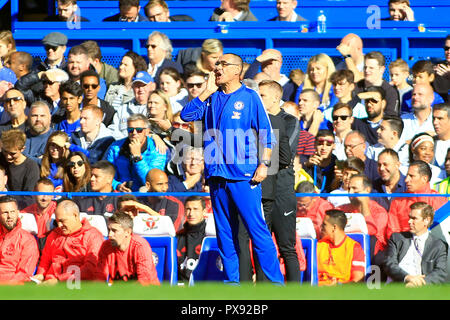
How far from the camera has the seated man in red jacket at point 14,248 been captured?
25.3 feet

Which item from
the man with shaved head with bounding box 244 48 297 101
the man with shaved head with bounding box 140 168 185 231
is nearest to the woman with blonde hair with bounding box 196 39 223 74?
the man with shaved head with bounding box 244 48 297 101

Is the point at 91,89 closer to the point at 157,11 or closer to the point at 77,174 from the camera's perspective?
the point at 77,174

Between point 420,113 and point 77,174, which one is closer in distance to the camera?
point 77,174

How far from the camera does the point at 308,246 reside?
782 centimetres

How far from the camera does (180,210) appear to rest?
7922mm

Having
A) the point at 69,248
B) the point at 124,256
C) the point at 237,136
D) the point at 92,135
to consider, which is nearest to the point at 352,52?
the point at 92,135

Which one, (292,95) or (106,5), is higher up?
(106,5)

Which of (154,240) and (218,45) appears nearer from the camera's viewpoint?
(154,240)

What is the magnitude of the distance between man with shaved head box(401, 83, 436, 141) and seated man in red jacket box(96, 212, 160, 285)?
3672 mm

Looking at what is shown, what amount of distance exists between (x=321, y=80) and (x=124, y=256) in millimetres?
3994

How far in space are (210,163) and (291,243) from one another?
1.05m

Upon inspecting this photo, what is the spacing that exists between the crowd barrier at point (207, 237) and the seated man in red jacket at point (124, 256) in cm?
8

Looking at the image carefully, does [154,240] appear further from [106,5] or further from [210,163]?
[106,5]

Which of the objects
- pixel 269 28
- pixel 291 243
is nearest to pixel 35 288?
pixel 291 243
